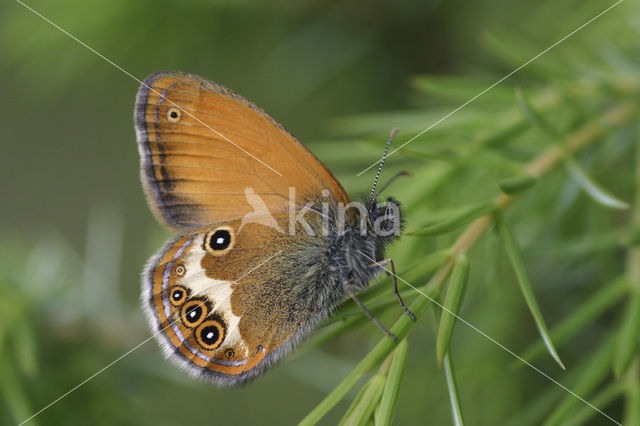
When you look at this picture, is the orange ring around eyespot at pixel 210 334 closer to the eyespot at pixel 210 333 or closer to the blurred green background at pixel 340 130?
the eyespot at pixel 210 333

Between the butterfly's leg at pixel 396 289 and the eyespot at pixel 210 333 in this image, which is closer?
the butterfly's leg at pixel 396 289

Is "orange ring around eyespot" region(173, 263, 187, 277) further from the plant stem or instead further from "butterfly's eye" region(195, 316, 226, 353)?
the plant stem

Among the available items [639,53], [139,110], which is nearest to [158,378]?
[139,110]

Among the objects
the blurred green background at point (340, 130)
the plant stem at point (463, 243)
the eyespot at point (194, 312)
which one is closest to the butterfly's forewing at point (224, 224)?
the eyespot at point (194, 312)

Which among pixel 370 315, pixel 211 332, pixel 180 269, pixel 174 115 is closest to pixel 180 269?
pixel 180 269

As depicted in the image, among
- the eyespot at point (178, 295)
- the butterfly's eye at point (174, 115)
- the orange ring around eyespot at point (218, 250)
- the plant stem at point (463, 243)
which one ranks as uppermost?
the butterfly's eye at point (174, 115)

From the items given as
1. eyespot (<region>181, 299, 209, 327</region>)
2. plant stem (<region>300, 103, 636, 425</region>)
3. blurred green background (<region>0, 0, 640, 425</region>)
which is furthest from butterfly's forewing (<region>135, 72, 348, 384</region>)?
plant stem (<region>300, 103, 636, 425</region>)

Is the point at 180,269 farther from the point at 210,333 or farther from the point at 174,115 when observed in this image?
the point at 174,115
